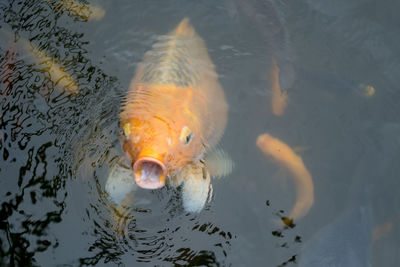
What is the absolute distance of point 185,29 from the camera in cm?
455

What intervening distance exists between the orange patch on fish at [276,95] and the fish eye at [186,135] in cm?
104

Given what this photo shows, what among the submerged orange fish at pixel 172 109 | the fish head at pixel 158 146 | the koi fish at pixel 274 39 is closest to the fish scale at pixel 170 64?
the submerged orange fish at pixel 172 109

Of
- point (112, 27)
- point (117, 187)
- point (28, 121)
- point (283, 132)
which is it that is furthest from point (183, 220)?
point (112, 27)

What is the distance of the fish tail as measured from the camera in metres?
4.52

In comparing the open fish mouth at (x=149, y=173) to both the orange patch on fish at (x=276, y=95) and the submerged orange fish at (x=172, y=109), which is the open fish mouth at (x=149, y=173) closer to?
the submerged orange fish at (x=172, y=109)

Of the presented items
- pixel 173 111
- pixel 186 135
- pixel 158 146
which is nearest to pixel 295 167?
pixel 186 135

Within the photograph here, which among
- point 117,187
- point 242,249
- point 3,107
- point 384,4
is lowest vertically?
point 242,249

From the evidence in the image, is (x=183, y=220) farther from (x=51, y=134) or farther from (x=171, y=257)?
(x=51, y=134)

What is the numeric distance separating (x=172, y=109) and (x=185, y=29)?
1.21 meters

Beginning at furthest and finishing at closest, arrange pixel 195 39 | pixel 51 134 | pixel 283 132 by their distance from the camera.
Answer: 1. pixel 195 39
2. pixel 283 132
3. pixel 51 134

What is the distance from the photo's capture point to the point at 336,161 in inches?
159

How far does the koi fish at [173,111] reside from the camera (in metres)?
3.36

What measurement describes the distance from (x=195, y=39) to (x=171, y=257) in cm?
232

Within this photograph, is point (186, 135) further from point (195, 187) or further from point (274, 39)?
point (274, 39)
